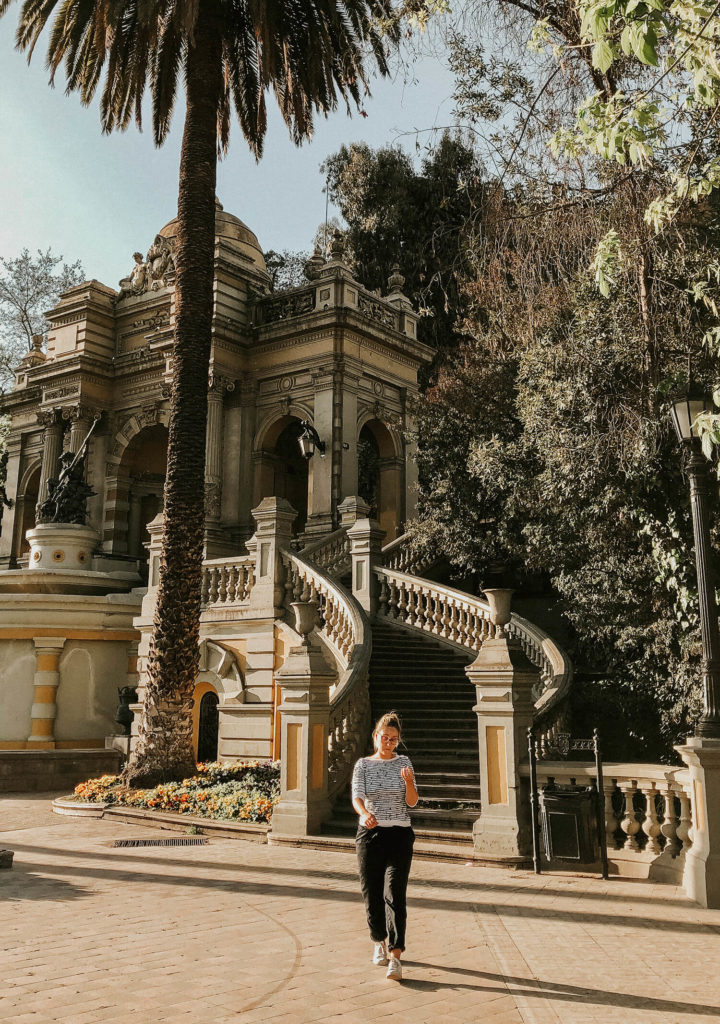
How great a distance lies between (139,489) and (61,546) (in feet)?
20.4

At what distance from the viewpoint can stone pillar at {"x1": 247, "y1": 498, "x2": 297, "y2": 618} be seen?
55.3ft

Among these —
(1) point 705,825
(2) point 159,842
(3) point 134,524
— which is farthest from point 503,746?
(3) point 134,524

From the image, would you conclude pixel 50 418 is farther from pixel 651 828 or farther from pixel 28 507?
pixel 651 828

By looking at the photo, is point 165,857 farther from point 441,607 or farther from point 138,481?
point 138,481

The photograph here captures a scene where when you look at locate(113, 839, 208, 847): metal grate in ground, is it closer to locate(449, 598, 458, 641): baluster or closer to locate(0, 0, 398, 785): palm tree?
locate(0, 0, 398, 785): palm tree

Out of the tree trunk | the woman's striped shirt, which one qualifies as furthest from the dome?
the woman's striped shirt

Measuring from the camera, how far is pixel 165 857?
34.3 feet

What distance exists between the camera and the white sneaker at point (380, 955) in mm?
5730

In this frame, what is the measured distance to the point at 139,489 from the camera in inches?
1156

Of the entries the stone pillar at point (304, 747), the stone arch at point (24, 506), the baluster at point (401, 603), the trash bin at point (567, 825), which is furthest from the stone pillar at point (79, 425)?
the trash bin at point (567, 825)

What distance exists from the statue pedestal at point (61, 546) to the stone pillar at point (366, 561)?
8685 mm

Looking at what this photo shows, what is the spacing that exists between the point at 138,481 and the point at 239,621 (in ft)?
44.8

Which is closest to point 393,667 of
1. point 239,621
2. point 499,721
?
point 239,621

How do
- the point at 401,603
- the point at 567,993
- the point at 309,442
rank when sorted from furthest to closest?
the point at 309,442, the point at 401,603, the point at 567,993
